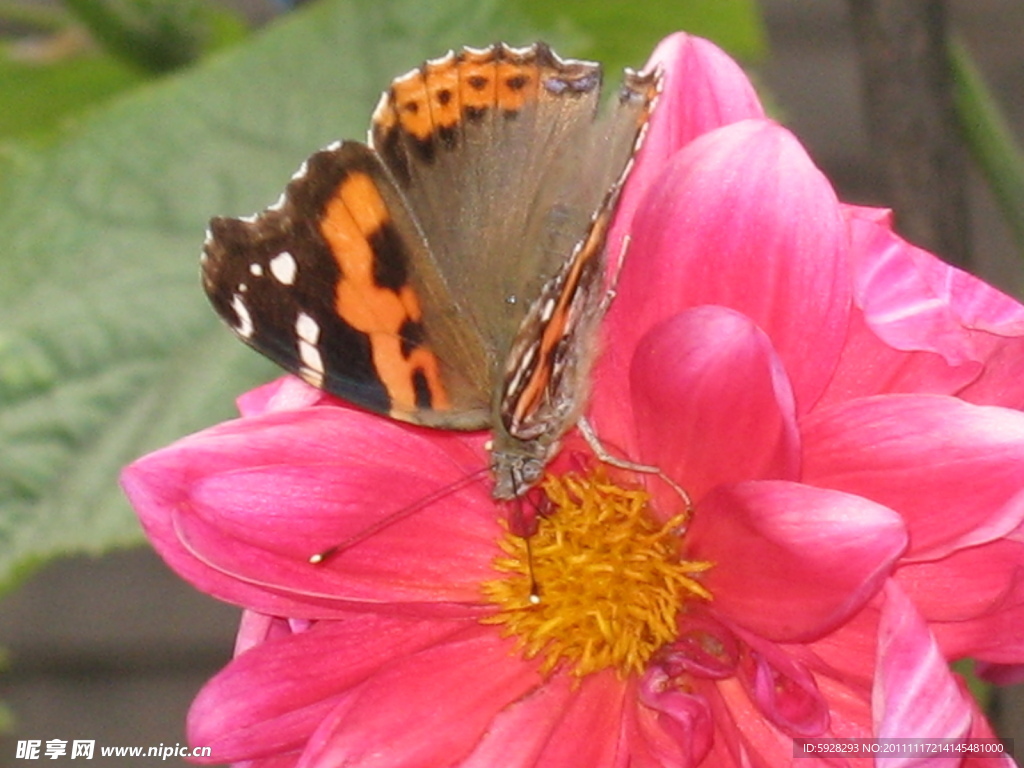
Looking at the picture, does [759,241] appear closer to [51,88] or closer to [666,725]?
[666,725]

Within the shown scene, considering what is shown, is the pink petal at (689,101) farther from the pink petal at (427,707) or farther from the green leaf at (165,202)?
the green leaf at (165,202)

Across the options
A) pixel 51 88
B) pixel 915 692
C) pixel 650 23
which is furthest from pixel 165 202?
pixel 915 692

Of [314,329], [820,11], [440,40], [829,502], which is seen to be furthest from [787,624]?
[820,11]

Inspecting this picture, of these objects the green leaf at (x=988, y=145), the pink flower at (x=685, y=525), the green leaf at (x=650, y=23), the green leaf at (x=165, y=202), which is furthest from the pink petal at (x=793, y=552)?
the green leaf at (x=650, y=23)

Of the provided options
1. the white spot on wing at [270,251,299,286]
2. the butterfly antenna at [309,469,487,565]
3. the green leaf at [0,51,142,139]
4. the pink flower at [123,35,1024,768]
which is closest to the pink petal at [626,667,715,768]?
the pink flower at [123,35,1024,768]

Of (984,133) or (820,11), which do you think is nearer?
(984,133)

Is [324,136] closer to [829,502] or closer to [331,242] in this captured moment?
[331,242]
